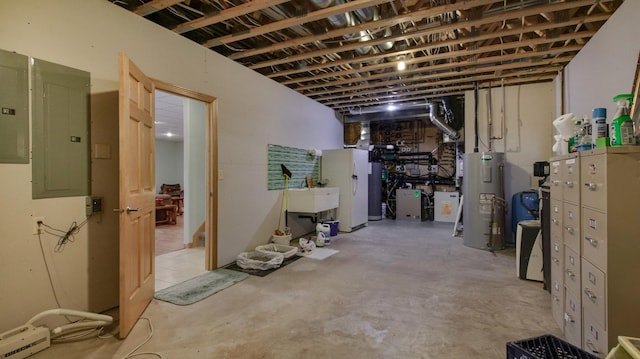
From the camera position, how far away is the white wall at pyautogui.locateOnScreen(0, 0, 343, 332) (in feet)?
6.91

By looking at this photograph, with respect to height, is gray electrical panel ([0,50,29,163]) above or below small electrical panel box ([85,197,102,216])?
above

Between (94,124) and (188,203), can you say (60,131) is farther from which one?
(188,203)

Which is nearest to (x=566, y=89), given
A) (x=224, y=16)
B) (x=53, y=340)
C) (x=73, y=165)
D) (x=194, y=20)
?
(x=224, y=16)

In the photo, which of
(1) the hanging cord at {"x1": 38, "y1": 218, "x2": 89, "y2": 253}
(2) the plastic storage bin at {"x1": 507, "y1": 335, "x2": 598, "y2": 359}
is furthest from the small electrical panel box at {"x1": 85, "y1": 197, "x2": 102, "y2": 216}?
(2) the plastic storage bin at {"x1": 507, "y1": 335, "x2": 598, "y2": 359}

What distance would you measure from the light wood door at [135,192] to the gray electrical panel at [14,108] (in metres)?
0.67

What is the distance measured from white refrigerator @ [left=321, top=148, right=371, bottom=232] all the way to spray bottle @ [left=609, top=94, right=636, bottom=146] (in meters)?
4.50

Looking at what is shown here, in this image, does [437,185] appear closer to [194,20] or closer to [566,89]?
[566,89]

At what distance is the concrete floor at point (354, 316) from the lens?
2055 mm

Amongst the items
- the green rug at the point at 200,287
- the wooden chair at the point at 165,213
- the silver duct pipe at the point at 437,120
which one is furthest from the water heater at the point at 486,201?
the wooden chair at the point at 165,213

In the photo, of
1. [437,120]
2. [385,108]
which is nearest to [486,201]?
[437,120]

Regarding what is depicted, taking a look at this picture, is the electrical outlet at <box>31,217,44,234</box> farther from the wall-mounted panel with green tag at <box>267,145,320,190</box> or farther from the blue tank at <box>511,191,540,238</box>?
the blue tank at <box>511,191,540,238</box>

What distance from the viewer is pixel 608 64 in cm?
305

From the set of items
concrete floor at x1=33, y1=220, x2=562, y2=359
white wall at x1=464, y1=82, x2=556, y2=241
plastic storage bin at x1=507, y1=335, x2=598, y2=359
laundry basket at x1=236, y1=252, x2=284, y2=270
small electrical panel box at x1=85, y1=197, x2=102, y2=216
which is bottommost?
concrete floor at x1=33, y1=220, x2=562, y2=359

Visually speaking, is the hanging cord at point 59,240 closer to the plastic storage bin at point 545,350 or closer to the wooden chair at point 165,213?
the plastic storage bin at point 545,350
